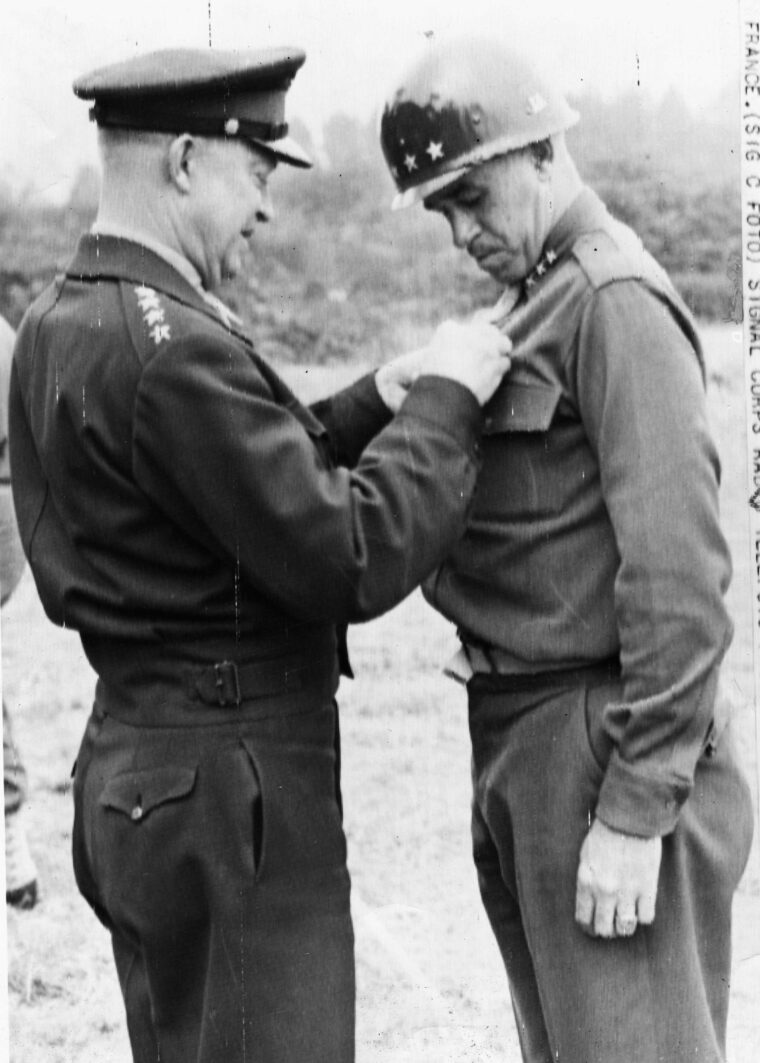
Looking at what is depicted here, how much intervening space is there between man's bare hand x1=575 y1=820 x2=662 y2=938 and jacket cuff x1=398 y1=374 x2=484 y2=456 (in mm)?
753

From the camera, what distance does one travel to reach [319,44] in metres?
3.08

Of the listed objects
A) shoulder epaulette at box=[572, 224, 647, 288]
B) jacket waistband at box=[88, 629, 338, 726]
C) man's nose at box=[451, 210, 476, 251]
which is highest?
man's nose at box=[451, 210, 476, 251]

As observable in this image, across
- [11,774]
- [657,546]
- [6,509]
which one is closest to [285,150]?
[657,546]

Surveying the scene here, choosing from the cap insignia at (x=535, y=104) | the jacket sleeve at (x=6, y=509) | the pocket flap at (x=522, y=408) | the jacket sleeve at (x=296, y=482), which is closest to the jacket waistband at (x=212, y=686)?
the jacket sleeve at (x=296, y=482)

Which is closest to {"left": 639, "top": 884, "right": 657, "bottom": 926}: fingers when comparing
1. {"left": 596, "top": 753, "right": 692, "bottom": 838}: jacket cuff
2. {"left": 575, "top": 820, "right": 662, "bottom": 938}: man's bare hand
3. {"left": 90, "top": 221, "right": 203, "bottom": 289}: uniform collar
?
{"left": 575, "top": 820, "right": 662, "bottom": 938}: man's bare hand

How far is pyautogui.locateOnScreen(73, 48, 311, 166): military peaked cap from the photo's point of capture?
101 inches

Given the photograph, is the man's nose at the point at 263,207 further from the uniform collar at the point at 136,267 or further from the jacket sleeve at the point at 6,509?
the jacket sleeve at the point at 6,509

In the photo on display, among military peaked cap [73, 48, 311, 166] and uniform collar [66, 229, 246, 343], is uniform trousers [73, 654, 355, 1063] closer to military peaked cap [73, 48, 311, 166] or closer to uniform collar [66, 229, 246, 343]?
uniform collar [66, 229, 246, 343]

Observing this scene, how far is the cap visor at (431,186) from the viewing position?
102 inches

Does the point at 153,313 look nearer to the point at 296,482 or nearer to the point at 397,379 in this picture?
the point at 296,482

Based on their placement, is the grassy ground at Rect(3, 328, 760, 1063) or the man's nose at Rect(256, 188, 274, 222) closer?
the man's nose at Rect(256, 188, 274, 222)

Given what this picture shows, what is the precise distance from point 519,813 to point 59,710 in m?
1.28

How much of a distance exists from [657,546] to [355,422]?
0.83 m

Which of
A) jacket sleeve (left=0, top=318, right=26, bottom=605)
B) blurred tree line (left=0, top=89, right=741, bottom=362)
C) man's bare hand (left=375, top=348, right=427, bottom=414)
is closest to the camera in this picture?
man's bare hand (left=375, top=348, right=427, bottom=414)
